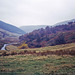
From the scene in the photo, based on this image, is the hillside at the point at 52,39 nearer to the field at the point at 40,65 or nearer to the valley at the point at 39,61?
the valley at the point at 39,61

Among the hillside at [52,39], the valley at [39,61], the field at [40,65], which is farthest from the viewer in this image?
the hillside at [52,39]

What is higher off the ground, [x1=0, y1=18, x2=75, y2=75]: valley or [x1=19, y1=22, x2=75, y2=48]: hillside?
[x1=19, y1=22, x2=75, y2=48]: hillside

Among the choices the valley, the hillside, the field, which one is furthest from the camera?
the hillside

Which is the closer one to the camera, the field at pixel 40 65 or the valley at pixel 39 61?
Answer: the field at pixel 40 65

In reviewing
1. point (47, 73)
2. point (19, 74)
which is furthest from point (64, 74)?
point (19, 74)

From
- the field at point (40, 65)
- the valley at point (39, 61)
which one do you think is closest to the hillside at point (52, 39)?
the valley at point (39, 61)

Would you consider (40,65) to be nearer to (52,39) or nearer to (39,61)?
(39,61)

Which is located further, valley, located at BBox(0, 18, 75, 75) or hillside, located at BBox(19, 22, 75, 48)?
hillside, located at BBox(19, 22, 75, 48)

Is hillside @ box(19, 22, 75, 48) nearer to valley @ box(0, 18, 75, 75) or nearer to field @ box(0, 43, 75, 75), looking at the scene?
valley @ box(0, 18, 75, 75)

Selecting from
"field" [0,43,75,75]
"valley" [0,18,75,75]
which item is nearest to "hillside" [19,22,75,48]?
"valley" [0,18,75,75]

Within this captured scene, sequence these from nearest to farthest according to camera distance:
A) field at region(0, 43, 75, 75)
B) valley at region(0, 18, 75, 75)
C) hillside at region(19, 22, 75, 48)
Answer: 1. field at region(0, 43, 75, 75)
2. valley at region(0, 18, 75, 75)
3. hillside at region(19, 22, 75, 48)

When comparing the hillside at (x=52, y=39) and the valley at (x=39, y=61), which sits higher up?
the hillside at (x=52, y=39)

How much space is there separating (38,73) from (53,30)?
11179 centimetres

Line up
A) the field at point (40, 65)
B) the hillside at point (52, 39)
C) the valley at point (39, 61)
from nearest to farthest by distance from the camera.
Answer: the field at point (40, 65) → the valley at point (39, 61) → the hillside at point (52, 39)
